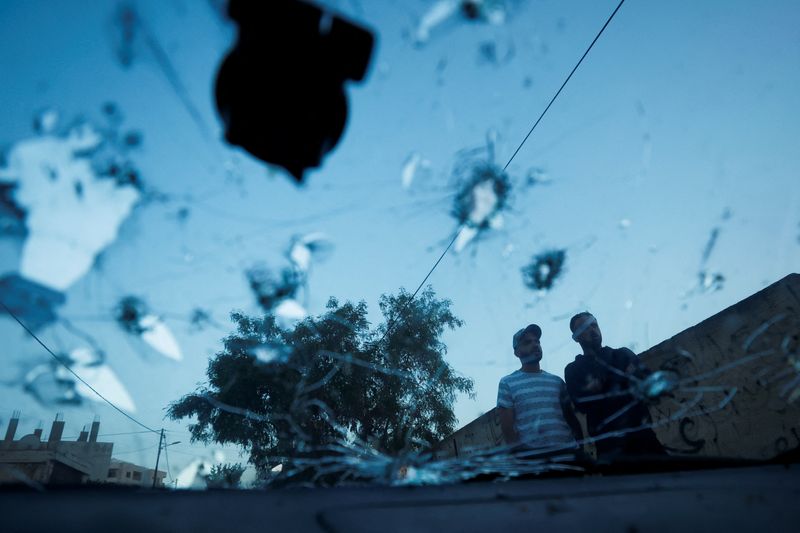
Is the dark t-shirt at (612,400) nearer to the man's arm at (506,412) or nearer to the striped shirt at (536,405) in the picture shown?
the striped shirt at (536,405)

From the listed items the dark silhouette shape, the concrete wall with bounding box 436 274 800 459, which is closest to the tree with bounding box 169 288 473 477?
the concrete wall with bounding box 436 274 800 459

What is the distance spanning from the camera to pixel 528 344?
11.9 feet

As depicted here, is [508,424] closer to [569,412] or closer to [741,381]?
[569,412]

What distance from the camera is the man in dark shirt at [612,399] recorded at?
284cm

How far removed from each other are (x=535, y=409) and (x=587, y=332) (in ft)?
2.93

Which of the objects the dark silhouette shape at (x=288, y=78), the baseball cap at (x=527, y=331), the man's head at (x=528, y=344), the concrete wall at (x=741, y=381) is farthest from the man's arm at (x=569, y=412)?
the dark silhouette shape at (x=288, y=78)

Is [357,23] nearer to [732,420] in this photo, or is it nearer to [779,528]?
[779,528]

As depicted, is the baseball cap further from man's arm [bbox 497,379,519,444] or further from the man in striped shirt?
man's arm [bbox 497,379,519,444]

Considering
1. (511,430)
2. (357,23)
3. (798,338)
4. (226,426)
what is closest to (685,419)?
(798,338)

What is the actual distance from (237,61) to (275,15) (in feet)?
0.70

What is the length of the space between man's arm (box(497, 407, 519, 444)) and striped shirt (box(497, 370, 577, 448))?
0.03m

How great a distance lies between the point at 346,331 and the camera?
41.9 feet

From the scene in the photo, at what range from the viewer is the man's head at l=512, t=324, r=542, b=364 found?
3609 mm

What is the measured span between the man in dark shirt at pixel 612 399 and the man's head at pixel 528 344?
286 millimetres
